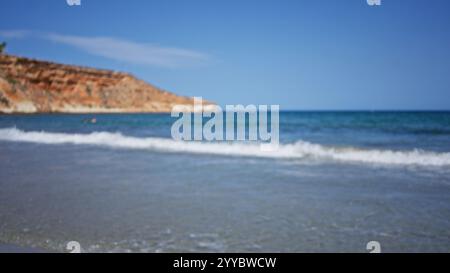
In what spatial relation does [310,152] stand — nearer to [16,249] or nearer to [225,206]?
[225,206]

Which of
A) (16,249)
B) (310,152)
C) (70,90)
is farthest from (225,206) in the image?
(70,90)

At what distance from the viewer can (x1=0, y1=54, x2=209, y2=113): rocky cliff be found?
60.6 meters

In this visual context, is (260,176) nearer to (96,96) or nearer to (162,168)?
(162,168)

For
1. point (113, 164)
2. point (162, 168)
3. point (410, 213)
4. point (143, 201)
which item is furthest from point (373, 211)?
point (113, 164)

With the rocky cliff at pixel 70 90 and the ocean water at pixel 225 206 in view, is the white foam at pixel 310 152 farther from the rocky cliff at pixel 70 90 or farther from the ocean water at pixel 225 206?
the rocky cliff at pixel 70 90

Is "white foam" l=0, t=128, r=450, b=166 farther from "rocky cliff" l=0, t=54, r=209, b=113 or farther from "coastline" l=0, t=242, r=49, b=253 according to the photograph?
"rocky cliff" l=0, t=54, r=209, b=113

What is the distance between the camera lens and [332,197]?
5.90 meters

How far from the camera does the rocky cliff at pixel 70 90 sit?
6059cm

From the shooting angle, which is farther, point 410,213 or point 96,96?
point 96,96

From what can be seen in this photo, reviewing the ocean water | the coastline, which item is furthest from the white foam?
the coastline

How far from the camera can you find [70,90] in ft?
240

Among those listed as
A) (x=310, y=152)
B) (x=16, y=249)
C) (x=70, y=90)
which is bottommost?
(x=16, y=249)

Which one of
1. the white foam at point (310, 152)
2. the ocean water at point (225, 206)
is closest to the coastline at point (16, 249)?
the ocean water at point (225, 206)
